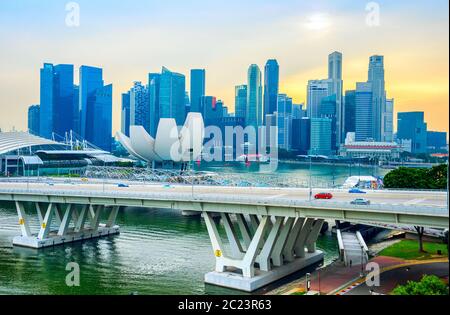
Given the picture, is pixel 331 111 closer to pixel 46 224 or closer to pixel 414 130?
pixel 414 130

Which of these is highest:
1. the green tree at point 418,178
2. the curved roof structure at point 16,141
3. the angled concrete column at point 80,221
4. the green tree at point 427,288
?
the curved roof structure at point 16,141

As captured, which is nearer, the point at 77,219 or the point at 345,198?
the point at 345,198

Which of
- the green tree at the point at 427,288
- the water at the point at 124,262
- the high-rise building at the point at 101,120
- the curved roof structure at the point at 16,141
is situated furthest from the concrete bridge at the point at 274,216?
the high-rise building at the point at 101,120

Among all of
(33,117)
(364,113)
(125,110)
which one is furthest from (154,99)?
(364,113)

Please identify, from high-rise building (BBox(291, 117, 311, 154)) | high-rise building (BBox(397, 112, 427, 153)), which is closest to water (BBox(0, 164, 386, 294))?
high-rise building (BBox(397, 112, 427, 153))

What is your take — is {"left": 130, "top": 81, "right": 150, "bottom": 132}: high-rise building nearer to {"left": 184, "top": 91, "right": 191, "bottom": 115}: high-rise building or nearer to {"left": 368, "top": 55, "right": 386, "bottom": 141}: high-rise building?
{"left": 184, "top": 91, "right": 191, "bottom": 115}: high-rise building

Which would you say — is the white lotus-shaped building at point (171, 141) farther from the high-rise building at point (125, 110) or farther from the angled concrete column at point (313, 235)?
the high-rise building at point (125, 110)
